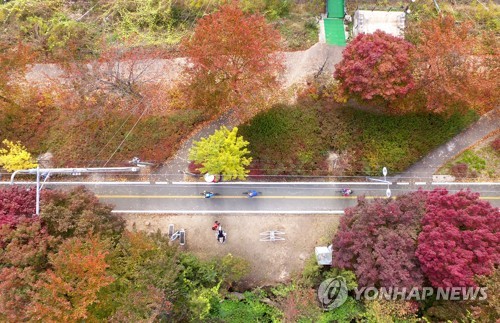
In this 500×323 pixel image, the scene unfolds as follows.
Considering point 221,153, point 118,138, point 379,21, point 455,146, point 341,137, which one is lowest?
point 221,153

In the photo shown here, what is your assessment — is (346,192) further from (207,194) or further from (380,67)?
→ (207,194)

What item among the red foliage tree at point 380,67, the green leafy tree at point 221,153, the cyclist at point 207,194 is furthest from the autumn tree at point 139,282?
the red foliage tree at point 380,67

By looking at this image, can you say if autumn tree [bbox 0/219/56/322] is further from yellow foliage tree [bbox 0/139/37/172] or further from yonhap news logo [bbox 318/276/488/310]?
yonhap news logo [bbox 318/276/488/310]

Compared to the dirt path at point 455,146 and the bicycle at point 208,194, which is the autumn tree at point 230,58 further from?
the dirt path at point 455,146

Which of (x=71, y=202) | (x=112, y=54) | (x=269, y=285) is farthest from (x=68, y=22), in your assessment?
(x=269, y=285)

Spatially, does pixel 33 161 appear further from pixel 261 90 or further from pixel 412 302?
pixel 412 302

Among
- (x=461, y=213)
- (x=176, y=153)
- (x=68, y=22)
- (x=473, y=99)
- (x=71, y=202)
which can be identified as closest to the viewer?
(x=461, y=213)

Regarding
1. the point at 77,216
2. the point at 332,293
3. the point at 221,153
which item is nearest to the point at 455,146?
the point at 332,293
